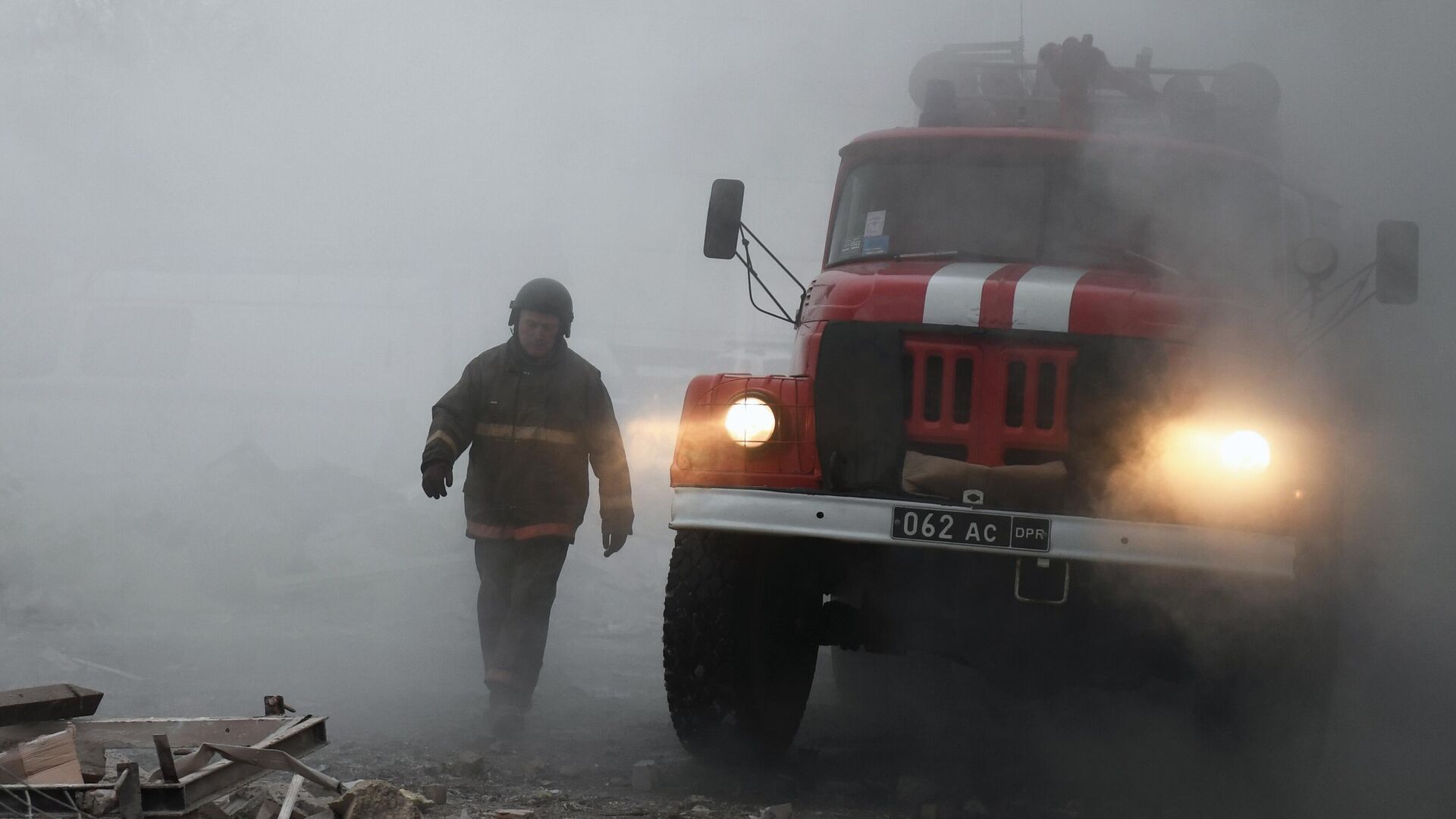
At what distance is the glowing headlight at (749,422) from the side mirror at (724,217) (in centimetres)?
114

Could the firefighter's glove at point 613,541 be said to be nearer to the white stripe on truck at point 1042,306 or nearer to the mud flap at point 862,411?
the mud flap at point 862,411

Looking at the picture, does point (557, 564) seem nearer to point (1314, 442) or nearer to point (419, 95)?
point (1314, 442)

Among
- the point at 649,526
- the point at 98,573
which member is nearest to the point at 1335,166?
the point at 649,526

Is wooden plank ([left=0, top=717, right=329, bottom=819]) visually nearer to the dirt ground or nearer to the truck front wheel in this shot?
the dirt ground

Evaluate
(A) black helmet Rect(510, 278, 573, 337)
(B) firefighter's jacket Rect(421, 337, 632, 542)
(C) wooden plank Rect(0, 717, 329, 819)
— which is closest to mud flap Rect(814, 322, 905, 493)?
(B) firefighter's jacket Rect(421, 337, 632, 542)

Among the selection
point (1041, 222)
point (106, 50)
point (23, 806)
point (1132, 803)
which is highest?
point (106, 50)

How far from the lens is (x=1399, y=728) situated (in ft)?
18.4

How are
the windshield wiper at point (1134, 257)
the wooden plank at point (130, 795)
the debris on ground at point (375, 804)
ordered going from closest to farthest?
the wooden plank at point (130, 795) → the debris on ground at point (375, 804) → the windshield wiper at point (1134, 257)

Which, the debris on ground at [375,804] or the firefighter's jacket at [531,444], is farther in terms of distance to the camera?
the firefighter's jacket at [531,444]

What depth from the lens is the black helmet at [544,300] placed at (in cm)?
564

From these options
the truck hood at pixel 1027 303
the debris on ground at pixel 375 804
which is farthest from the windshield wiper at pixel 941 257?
the debris on ground at pixel 375 804

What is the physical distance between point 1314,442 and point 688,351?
14175mm

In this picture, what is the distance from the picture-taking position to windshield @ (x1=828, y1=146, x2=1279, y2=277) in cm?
501

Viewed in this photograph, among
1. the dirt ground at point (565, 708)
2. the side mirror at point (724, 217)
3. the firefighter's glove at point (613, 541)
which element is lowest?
the dirt ground at point (565, 708)
